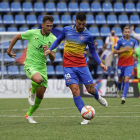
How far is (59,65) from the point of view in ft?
56.4

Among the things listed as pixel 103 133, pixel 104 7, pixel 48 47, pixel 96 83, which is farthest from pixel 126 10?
pixel 103 133

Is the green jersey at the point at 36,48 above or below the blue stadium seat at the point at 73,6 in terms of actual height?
below

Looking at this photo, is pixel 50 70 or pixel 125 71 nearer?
pixel 125 71

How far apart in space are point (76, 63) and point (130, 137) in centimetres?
210

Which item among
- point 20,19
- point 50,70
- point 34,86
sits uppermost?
point 20,19

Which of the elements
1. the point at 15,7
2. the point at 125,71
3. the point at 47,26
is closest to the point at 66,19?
the point at 15,7

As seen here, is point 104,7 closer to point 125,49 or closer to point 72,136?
point 125,49

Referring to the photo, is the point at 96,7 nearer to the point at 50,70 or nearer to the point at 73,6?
the point at 73,6

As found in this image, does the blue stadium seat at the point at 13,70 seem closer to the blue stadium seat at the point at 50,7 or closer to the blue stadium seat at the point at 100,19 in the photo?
the blue stadium seat at the point at 50,7

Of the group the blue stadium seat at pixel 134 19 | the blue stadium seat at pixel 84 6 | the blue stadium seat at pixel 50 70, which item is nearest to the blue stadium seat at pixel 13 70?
the blue stadium seat at pixel 50 70

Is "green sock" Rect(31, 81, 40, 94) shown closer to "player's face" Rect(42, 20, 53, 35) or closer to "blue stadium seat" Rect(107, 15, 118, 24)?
"player's face" Rect(42, 20, 53, 35)

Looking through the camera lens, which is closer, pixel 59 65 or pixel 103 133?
pixel 103 133

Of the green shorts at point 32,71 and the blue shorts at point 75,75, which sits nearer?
the blue shorts at point 75,75

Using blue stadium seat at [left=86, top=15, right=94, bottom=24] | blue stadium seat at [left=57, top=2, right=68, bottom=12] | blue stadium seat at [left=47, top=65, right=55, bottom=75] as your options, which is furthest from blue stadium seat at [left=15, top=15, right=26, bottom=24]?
blue stadium seat at [left=86, top=15, right=94, bottom=24]
